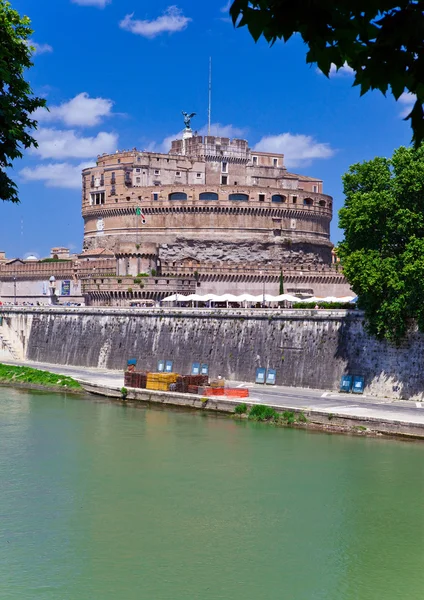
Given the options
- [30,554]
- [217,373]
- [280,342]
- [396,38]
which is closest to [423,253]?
[280,342]

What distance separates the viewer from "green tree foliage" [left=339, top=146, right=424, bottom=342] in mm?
27469

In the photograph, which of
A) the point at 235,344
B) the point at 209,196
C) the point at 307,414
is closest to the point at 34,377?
the point at 235,344

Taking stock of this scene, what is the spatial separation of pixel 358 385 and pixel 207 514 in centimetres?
1453

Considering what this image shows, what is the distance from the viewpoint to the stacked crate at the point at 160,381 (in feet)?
110

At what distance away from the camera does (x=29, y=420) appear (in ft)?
93.7

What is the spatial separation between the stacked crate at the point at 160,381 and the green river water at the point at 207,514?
6164 millimetres

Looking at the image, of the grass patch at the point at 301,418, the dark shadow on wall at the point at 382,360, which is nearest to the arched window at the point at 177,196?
the dark shadow on wall at the point at 382,360

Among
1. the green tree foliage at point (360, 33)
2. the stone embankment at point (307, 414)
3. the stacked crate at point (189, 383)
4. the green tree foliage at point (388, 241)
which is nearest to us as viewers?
the green tree foliage at point (360, 33)

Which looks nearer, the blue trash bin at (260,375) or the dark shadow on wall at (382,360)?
the dark shadow on wall at (382,360)

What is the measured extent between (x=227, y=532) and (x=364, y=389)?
1540cm

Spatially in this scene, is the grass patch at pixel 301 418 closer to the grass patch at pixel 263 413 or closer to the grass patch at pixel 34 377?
the grass patch at pixel 263 413

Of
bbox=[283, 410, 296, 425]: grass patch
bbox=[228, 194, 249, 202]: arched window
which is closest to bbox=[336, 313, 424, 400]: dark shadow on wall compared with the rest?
bbox=[283, 410, 296, 425]: grass patch

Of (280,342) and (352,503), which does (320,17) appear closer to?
(352,503)

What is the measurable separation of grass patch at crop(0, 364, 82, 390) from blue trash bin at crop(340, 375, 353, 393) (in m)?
11.2
